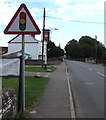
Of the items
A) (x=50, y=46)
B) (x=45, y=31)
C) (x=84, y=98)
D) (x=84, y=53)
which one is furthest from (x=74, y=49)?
(x=84, y=98)

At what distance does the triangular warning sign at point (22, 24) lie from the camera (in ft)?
18.5

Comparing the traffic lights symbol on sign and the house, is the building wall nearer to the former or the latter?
the house

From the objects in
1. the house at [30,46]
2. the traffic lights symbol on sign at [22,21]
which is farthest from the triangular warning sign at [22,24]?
the house at [30,46]

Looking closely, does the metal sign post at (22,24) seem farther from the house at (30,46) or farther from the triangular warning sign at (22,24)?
the house at (30,46)

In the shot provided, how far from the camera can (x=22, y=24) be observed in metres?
5.69

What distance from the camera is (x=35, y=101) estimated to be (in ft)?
26.0

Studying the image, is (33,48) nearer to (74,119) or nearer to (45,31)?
(45,31)

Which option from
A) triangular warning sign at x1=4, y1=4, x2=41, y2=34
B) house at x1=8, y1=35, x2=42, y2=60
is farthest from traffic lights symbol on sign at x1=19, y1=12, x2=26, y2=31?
house at x1=8, y1=35, x2=42, y2=60

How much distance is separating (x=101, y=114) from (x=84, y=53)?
356 ft

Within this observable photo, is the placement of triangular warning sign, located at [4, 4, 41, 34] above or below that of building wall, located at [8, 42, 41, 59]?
below

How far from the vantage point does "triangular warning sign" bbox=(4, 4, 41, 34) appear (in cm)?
564

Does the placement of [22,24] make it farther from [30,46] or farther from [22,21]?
[30,46]

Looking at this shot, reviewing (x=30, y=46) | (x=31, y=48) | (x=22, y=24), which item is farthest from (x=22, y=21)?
(x=30, y=46)

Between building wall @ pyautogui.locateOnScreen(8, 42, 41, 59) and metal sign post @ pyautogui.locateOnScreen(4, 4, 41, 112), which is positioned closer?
metal sign post @ pyautogui.locateOnScreen(4, 4, 41, 112)
